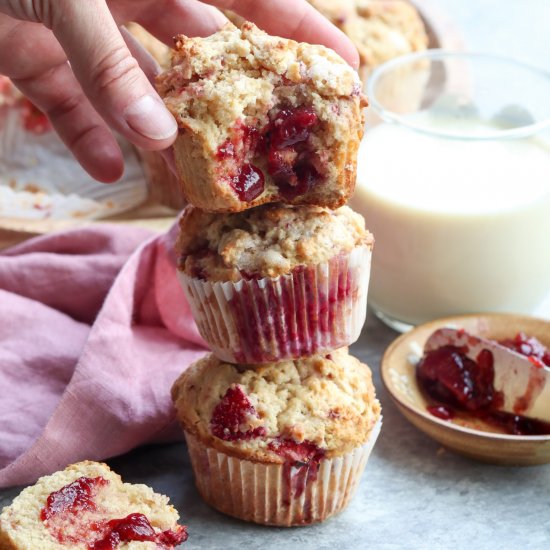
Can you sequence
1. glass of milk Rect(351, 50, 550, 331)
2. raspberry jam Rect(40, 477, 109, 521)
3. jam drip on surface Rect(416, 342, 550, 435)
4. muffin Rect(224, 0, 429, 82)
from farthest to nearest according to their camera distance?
muffin Rect(224, 0, 429, 82)
glass of milk Rect(351, 50, 550, 331)
jam drip on surface Rect(416, 342, 550, 435)
raspberry jam Rect(40, 477, 109, 521)

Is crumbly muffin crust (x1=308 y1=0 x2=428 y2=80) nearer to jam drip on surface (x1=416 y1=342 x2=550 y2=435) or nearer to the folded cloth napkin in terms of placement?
the folded cloth napkin

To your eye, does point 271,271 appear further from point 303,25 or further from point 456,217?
point 456,217

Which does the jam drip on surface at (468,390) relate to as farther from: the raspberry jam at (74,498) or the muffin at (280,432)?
the raspberry jam at (74,498)

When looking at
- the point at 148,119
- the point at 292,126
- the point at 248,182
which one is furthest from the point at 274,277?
the point at 148,119

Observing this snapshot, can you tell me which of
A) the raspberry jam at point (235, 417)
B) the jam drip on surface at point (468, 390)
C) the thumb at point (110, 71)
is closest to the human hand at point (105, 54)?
the thumb at point (110, 71)

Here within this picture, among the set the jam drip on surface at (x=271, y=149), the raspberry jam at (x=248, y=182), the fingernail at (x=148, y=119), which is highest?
the fingernail at (x=148, y=119)

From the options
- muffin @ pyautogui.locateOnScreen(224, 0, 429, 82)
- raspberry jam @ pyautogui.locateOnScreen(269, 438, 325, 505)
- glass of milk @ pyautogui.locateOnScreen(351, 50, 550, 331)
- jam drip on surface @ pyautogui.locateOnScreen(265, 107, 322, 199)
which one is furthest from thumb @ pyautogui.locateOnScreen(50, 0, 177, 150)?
muffin @ pyautogui.locateOnScreen(224, 0, 429, 82)
